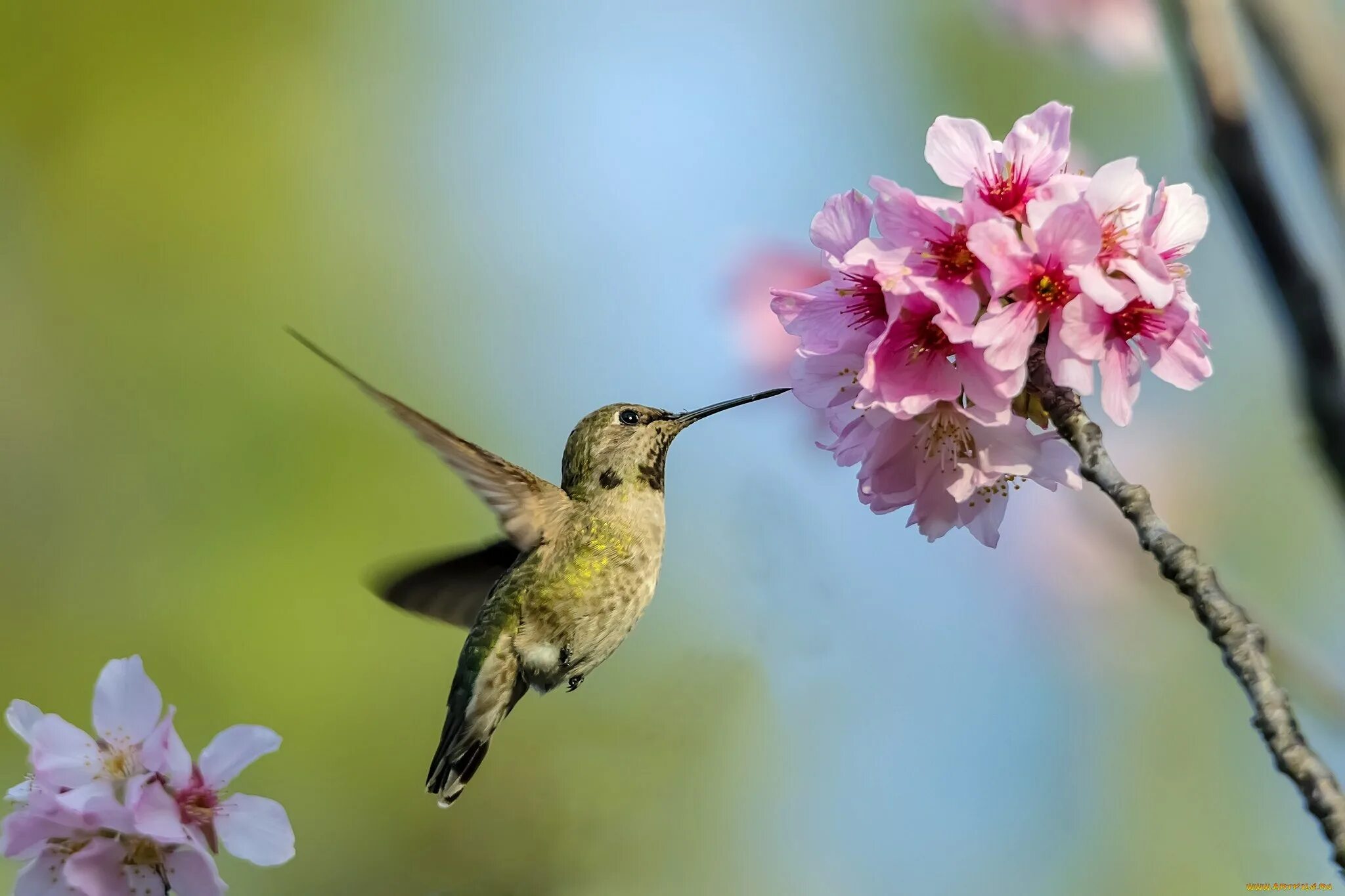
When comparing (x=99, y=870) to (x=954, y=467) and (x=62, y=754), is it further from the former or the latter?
(x=954, y=467)

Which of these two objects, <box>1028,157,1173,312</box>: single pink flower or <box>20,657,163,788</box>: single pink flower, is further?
<box>20,657,163,788</box>: single pink flower

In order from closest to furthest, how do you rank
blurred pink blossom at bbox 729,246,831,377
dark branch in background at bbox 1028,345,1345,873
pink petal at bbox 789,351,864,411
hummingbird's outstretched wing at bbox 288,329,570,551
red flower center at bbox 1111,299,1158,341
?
dark branch in background at bbox 1028,345,1345,873
red flower center at bbox 1111,299,1158,341
pink petal at bbox 789,351,864,411
hummingbird's outstretched wing at bbox 288,329,570,551
blurred pink blossom at bbox 729,246,831,377

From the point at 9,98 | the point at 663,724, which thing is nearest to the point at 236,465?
the point at 663,724

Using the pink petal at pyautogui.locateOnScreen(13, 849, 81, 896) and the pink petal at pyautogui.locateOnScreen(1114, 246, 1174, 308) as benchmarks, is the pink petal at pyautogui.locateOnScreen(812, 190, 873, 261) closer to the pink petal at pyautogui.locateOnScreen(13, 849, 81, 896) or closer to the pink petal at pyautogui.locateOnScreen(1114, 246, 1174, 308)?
the pink petal at pyautogui.locateOnScreen(1114, 246, 1174, 308)

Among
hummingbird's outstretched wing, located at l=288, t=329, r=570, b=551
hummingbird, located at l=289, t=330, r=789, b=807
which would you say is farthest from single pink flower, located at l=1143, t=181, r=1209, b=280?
hummingbird's outstretched wing, located at l=288, t=329, r=570, b=551

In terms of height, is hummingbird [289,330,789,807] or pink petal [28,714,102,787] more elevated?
hummingbird [289,330,789,807]

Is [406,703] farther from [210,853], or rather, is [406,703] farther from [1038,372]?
[1038,372]

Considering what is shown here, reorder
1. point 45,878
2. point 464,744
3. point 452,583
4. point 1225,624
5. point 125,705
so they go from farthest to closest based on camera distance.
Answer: point 452,583 < point 464,744 < point 125,705 < point 45,878 < point 1225,624

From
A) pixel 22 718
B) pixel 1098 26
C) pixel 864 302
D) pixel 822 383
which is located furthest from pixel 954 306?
pixel 1098 26

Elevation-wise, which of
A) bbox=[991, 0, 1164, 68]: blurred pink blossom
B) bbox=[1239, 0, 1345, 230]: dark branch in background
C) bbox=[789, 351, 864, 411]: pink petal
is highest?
bbox=[991, 0, 1164, 68]: blurred pink blossom
